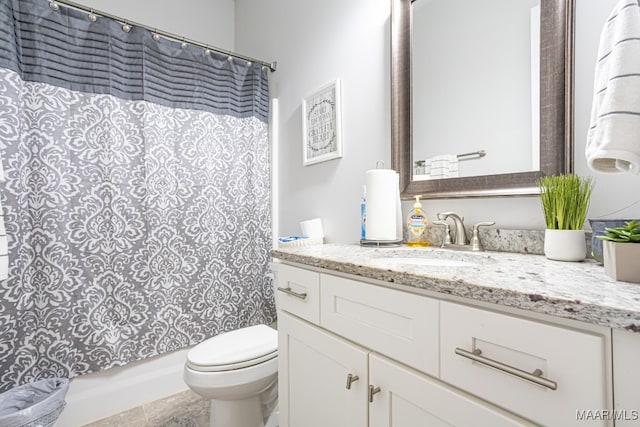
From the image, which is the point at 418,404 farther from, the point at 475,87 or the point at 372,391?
the point at 475,87

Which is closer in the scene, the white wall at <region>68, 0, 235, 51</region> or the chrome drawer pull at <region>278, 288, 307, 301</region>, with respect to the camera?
the chrome drawer pull at <region>278, 288, 307, 301</region>

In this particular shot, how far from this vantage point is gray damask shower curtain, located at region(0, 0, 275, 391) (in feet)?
4.54

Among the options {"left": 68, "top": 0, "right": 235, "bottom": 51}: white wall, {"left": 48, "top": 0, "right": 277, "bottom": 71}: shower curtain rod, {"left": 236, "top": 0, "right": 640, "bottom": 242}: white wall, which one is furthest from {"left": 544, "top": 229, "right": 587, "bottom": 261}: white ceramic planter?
{"left": 68, "top": 0, "right": 235, "bottom": 51}: white wall

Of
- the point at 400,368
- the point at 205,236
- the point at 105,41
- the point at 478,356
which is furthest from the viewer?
the point at 205,236

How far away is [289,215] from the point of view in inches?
77.8

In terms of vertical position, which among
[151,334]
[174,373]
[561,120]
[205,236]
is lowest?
[174,373]

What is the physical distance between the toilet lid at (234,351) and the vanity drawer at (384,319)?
54cm

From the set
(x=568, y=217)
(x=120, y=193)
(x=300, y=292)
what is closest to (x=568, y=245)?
(x=568, y=217)

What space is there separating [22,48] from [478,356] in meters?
2.10

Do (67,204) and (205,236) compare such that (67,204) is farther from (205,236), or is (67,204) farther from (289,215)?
(289,215)

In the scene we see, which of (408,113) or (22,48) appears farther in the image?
(22,48)

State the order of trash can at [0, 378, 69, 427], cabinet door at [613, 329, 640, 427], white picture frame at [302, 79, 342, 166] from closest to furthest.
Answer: cabinet door at [613, 329, 640, 427]
trash can at [0, 378, 69, 427]
white picture frame at [302, 79, 342, 166]

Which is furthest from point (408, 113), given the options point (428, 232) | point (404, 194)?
point (428, 232)

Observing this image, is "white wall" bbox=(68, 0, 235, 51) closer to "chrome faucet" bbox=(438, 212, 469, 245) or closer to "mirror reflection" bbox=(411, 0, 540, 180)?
"mirror reflection" bbox=(411, 0, 540, 180)
